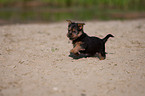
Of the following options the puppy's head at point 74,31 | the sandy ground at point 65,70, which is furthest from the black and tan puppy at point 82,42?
the sandy ground at point 65,70

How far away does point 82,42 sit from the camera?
219 inches

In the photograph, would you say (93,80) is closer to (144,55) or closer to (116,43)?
(144,55)

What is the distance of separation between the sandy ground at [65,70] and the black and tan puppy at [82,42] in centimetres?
27

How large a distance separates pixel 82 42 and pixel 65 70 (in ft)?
3.10

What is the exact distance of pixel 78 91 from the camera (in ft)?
13.6

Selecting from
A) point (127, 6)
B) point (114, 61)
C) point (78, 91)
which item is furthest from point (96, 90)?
point (127, 6)

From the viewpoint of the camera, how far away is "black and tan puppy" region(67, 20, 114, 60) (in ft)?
17.8

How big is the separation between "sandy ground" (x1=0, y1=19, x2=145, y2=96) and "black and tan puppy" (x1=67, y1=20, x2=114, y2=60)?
0.90ft

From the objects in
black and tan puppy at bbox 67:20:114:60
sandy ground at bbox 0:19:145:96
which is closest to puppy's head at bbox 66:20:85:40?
black and tan puppy at bbox 67:20:114:60

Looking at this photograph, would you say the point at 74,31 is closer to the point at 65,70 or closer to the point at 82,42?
the point at 82,42

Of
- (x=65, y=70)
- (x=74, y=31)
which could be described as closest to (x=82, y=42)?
(x=74, y=31)

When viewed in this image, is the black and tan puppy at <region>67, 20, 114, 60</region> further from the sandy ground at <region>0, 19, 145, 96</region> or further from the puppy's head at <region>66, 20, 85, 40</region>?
the sandy ground at <region>0, 19, 145, 96</region>

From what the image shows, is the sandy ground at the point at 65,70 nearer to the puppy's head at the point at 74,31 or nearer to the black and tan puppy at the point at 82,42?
the black and tan puppy at the point at 82,42

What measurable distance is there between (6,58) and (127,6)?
58.9ft
